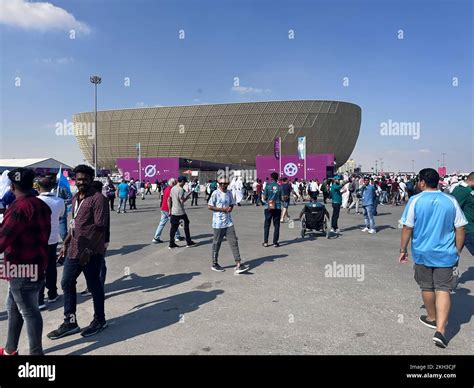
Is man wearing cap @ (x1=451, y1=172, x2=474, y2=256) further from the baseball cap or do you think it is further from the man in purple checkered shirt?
the baseball cap

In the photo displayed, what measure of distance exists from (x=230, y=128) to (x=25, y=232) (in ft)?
273

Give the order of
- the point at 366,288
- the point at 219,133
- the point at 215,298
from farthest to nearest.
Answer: the point at 219,133 → the point at 366,288 → the point at 215,298

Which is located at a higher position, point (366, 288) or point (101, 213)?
point (101, 213)

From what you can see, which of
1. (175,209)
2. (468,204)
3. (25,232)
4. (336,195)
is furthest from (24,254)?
(336,195)

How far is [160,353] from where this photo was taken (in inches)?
115

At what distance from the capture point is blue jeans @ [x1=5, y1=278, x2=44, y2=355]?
2737mm

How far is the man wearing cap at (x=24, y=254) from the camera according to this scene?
8.87 feet

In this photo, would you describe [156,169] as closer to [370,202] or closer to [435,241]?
[370,202]

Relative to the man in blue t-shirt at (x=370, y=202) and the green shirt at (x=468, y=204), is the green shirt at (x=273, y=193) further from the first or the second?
the green shirt at (x=468, y=204)
